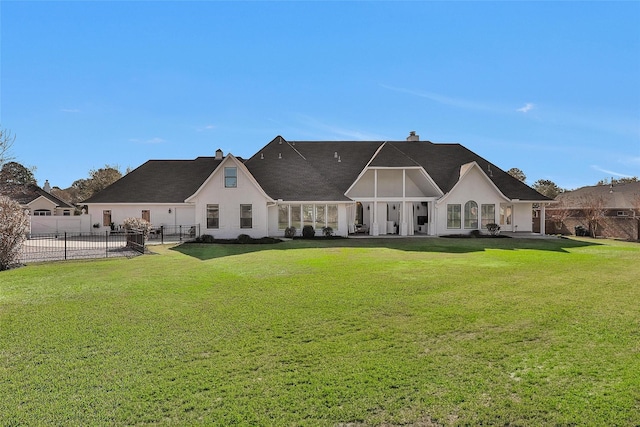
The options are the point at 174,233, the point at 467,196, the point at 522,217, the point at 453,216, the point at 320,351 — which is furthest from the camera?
the point at 174,233

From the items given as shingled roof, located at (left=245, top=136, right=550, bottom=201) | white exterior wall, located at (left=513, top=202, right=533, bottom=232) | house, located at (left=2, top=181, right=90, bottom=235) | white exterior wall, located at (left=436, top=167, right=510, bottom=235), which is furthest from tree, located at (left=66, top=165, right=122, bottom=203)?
white exterior wall, located at (left=513, top=202, right=533, bottom=232)

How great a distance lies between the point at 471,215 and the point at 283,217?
13.3 m

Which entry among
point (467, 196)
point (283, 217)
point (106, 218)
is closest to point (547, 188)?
point (467, 196)

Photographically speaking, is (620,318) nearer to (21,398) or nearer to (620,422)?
(620,422)

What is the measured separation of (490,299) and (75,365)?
24.8 ft

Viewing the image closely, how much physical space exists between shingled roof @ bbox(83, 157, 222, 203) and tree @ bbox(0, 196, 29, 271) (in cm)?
1609

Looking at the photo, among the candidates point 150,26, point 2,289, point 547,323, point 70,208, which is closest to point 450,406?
point 547,323

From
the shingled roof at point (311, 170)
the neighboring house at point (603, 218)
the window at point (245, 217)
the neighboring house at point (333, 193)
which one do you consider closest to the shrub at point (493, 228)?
the neighboring house at point (333, 193)

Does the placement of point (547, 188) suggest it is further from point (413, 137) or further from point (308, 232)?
point (308, 232)

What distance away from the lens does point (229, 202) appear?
2492 centimetres

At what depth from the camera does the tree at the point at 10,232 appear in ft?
43.5

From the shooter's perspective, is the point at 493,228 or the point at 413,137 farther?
the point at 413,137

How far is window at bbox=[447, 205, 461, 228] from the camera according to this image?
90.7 ft

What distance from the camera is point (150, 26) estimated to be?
42.2 feet
